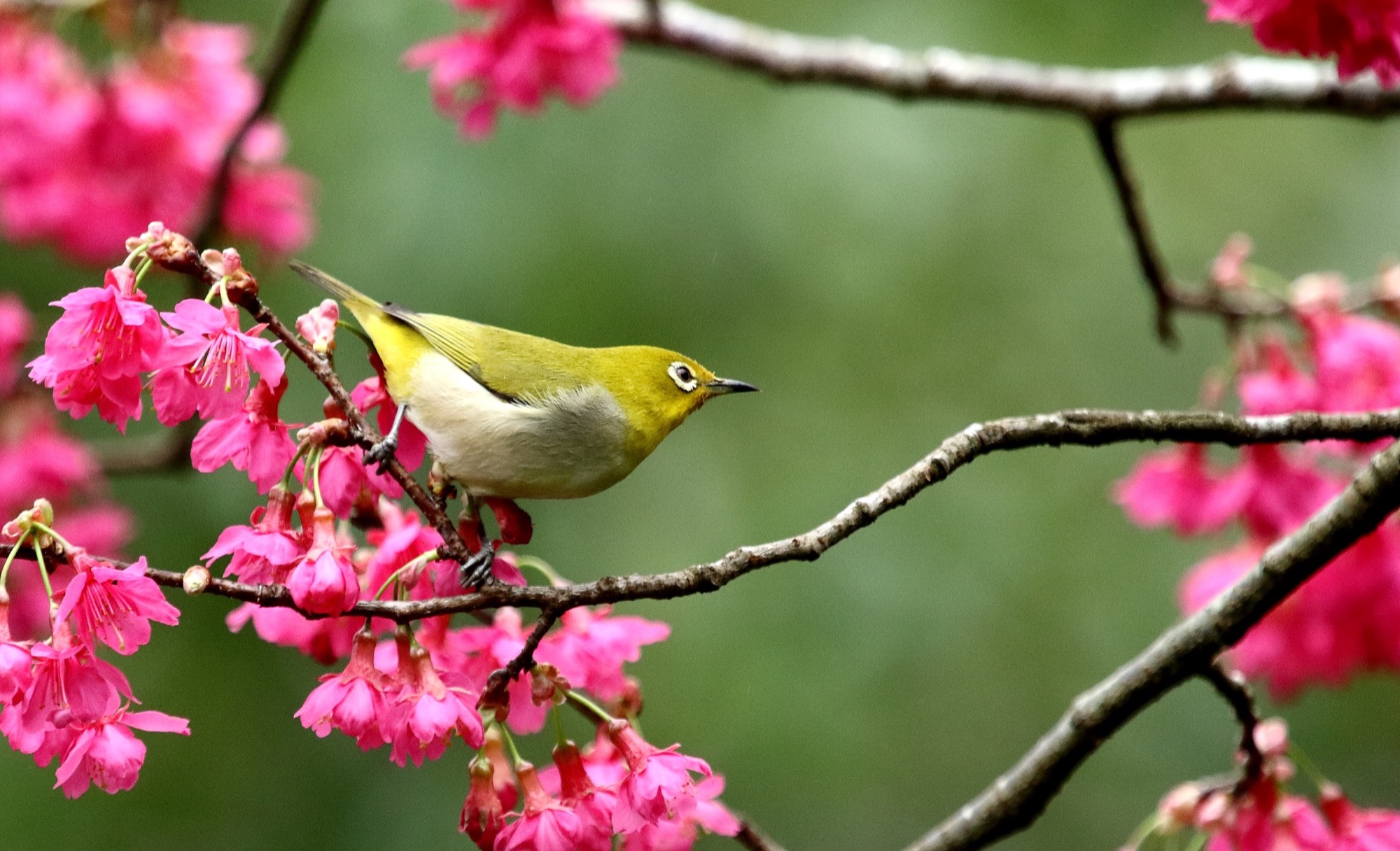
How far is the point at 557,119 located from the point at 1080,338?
9.91 ft

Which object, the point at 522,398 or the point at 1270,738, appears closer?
the point at 1270,738

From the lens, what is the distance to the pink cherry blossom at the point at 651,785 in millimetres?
1758

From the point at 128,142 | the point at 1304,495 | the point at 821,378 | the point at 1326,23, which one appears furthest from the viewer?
the point at 821,378

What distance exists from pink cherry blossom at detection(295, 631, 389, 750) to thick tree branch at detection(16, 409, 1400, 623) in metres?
0.10

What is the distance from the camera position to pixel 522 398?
251cm

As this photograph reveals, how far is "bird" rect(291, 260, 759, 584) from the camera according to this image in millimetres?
2246

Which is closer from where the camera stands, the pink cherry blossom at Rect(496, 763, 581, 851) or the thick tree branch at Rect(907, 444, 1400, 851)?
the pink cherry blossom at Rect(496, 763, 581, 851)

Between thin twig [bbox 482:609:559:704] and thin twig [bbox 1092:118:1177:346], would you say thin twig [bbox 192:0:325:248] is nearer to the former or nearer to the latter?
thin twig [bbox 1092:118:1177:346]

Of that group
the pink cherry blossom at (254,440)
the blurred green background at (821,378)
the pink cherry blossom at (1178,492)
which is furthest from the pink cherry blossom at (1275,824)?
the blurred green background at (821,378)

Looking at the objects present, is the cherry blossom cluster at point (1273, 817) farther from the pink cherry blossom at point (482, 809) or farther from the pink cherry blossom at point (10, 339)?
the pink cherry blossom at point (10, 339)

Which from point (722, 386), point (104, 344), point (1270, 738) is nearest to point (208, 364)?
point (104, 344)

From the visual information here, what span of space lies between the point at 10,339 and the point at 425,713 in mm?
2665

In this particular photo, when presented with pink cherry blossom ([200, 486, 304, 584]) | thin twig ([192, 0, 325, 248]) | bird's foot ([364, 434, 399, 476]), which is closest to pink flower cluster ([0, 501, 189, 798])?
pink cherry blossom ([200, 486, 304, 584])

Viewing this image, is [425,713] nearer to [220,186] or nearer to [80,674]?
[80,674]
